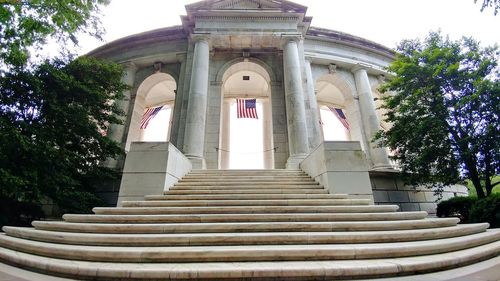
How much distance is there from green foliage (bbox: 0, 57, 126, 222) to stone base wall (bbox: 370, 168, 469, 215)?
13308 millimetres

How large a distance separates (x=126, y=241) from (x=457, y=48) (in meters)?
15.8

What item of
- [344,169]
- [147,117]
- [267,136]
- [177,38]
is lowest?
[344,169]

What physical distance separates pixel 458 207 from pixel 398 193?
95.1 inches

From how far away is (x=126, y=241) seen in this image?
174 inches

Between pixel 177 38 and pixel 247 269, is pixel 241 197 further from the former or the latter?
pixel 177 38

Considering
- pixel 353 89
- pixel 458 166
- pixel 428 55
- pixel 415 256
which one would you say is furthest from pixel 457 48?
pixel 415 256

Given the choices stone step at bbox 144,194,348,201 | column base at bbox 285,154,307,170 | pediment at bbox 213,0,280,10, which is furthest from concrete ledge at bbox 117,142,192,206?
pediment at bbox 213,0,280,10

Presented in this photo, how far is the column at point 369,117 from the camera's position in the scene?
15898 millimetres

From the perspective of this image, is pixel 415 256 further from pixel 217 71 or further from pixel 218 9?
pixel 218 9

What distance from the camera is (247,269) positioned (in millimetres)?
3385

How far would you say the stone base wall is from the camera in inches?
470

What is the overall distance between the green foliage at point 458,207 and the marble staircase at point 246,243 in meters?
5.93

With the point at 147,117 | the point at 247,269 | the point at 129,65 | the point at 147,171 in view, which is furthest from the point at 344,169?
the point at 129,65

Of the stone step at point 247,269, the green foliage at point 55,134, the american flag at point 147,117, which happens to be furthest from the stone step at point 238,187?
the american flag at point 147,117
